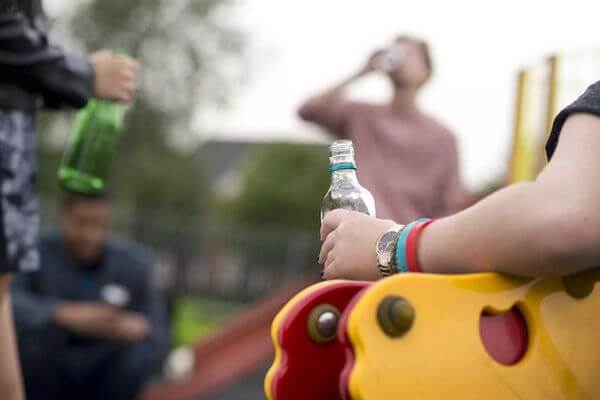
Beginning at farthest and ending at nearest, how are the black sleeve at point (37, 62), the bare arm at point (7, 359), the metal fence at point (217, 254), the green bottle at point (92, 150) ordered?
the metal fence at point (217, 254) → the green bottle at point (92, 150) → the bare arm at point (7, 359) → the black sleeve at point (37, 62)

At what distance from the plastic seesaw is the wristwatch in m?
0.05

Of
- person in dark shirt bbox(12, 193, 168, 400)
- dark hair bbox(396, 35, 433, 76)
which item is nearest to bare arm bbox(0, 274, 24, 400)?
person in dark shirt bbox(12, 193, 168, 400)

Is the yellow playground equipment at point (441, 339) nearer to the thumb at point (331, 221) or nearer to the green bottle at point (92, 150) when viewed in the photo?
the thumb at point (331, 221)

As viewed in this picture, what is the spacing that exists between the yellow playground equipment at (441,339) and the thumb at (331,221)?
0.13 metres

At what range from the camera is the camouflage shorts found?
1.93 metres

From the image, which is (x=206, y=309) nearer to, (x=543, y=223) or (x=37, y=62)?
(x=37, y=62)

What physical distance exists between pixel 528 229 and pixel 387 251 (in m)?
0.21

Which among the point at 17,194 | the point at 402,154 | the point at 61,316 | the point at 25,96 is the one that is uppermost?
the point at 25,96

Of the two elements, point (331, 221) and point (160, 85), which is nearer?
point (331, 221)

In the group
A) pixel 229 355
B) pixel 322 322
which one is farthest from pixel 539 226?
pixel 229 355

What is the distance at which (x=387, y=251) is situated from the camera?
43.7 inches

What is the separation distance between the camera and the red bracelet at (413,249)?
1092 millimetres

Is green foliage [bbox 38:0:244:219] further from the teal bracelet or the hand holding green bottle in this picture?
the teal bracelet

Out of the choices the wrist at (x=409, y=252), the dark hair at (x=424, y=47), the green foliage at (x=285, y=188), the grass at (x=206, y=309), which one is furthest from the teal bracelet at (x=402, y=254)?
the green foliage at (x=285, y=188)
